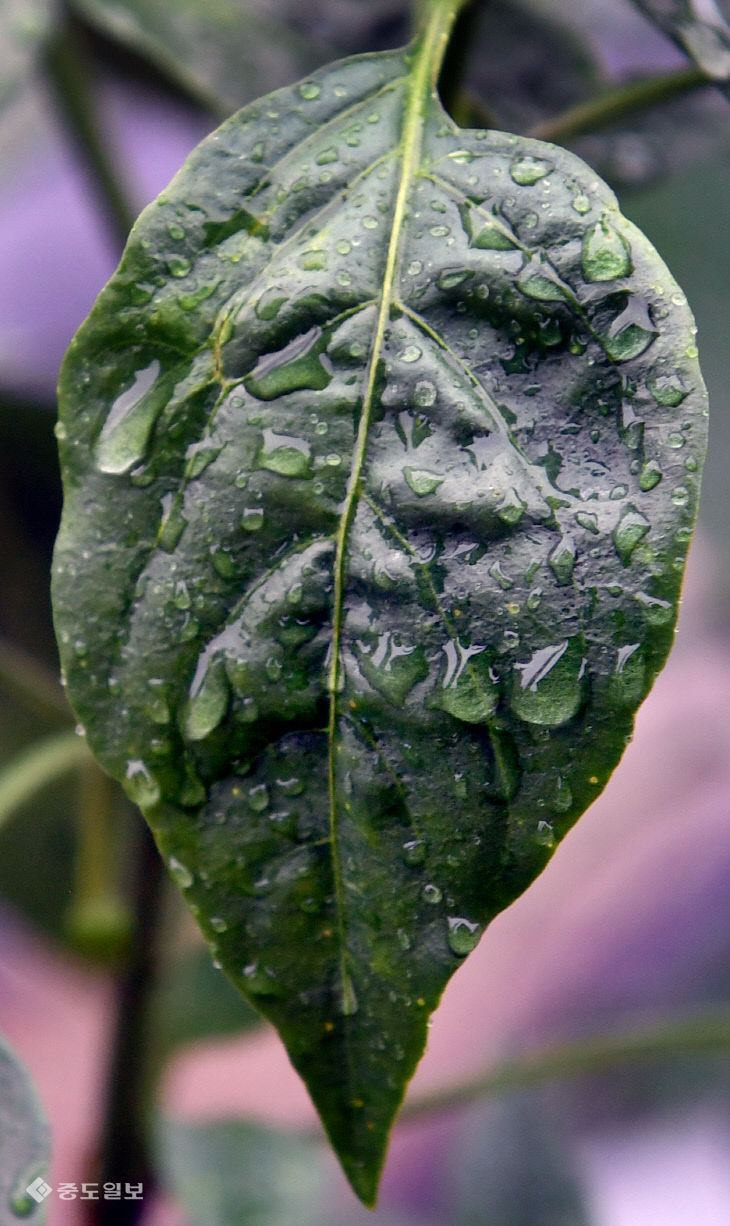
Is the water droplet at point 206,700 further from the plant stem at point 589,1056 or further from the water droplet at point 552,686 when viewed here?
the plant stem at point 589,1056

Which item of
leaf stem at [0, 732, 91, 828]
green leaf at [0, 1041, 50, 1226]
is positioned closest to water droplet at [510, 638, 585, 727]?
green leaf at [0, 1041, 50, 1226]

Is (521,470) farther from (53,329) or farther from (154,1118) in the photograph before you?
(53,329)

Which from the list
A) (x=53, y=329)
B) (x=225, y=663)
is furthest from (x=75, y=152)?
(x=225, y=663)

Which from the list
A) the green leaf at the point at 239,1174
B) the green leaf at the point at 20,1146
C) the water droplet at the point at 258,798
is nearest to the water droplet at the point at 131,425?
the water droplet at the point at 258,798

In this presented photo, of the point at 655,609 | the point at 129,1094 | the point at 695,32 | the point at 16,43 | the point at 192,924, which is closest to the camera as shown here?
the point at 655,609

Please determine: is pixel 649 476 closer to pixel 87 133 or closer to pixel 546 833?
pixel 546 833

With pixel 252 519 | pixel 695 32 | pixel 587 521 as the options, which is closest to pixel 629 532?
pixel 587 521
